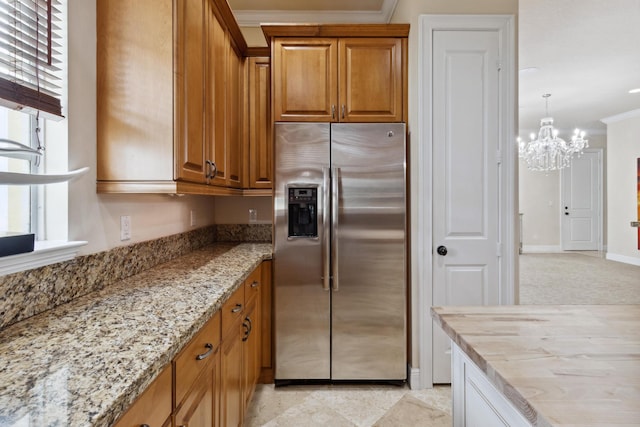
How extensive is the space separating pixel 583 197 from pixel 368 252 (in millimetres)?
8172

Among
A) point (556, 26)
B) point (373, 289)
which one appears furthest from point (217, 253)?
point (556, 26)

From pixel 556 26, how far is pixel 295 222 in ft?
10.6

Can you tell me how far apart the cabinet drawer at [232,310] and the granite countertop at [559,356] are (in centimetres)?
83

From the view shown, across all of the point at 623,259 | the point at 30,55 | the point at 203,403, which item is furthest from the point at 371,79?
the point at 623,259

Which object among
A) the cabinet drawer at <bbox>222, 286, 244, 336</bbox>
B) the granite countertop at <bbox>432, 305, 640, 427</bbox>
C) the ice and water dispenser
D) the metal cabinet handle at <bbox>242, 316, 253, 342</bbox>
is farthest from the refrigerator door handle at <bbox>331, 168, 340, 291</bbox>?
the granite countertop at <bbox>432, 305, 640, 427</bbox>

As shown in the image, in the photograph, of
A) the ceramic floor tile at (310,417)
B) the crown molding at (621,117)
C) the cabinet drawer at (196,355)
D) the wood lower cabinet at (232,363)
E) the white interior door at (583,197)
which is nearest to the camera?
the cabinet drawer at (196,355)

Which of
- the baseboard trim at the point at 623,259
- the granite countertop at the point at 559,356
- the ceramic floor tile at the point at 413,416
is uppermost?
the granite countertop at the point at 559,356

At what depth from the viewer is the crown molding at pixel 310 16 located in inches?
118

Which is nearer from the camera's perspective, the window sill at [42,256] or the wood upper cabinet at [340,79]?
the window sill at [42,256]

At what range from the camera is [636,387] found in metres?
0.69

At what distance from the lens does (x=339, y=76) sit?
239 centimetres

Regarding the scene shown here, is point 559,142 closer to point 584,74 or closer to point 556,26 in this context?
point 584,74

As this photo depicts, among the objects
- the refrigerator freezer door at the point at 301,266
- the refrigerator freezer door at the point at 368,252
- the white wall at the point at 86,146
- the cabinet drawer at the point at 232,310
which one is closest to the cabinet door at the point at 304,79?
the refrigerator freezer door at the point at 301,266

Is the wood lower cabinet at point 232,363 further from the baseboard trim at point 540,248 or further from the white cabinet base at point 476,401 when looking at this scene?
the baseboard trim at point 540,248
